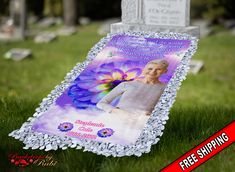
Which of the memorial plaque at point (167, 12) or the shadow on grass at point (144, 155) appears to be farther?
the memorial plaque at point (167, 12)

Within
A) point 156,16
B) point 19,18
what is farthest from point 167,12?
point 19,18

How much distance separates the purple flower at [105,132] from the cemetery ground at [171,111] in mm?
164

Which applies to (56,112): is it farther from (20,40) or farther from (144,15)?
(20,40)

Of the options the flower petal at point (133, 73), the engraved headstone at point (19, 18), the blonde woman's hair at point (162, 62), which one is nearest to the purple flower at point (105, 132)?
the flower petal at point (133, 73)

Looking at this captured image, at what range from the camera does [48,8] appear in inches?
734

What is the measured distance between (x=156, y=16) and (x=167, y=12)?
0.12 meters

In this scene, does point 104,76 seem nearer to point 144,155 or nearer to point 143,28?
point 144,155

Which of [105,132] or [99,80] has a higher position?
[99,80]

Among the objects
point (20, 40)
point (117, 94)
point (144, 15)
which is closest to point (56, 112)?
point (117, 94)

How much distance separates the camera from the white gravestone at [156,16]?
4.88m

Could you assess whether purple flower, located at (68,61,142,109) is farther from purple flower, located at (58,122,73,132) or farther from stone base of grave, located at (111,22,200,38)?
stone base of grave, located at (111,22,200,38)

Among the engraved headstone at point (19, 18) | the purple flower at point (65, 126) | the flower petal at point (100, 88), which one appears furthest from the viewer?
the engraved headstone at point (19, 18)

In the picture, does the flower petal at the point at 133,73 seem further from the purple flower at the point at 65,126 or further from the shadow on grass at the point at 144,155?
Result: the purple flower at the point at 65,126

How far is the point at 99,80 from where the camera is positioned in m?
4.17
